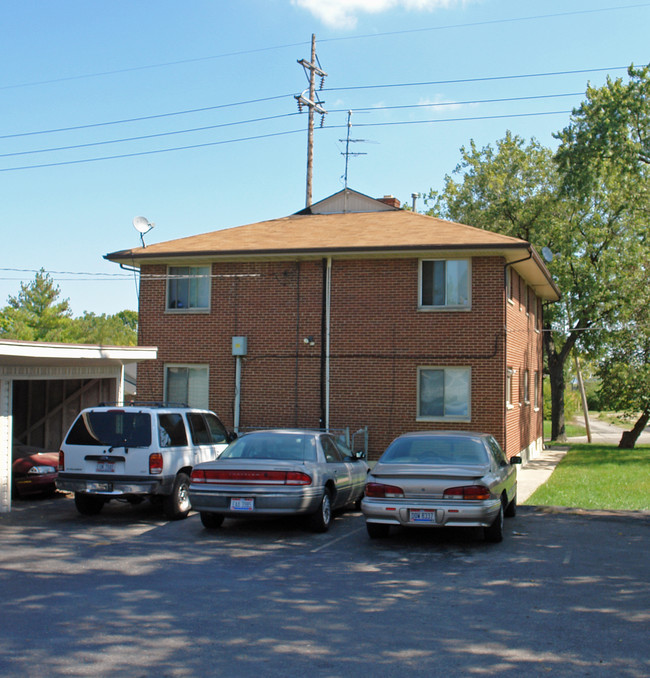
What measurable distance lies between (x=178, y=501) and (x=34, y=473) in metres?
3.19

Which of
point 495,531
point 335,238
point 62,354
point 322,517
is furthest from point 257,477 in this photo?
point 335,238

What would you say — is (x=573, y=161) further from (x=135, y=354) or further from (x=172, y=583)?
(x=172, y=583)

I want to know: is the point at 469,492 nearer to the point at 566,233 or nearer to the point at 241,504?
the point at 241,504

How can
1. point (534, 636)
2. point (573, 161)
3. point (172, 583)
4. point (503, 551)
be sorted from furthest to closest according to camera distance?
point (573, 161) < point (503, 551) < point (172, 583) < point (534, 636)

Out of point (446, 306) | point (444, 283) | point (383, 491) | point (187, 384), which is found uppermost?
point (444, 283)

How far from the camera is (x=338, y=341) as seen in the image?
60.6 feet

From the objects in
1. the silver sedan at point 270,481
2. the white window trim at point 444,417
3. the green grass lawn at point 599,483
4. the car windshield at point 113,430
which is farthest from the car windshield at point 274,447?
the white window trim at point 444,417

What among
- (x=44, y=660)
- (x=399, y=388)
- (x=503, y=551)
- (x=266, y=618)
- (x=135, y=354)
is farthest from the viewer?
(x=399, y=388)

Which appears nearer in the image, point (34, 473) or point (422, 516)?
point (422, 516)

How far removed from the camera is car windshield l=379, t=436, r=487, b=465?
412 inches

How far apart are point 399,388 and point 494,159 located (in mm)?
21941

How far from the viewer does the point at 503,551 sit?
977cm

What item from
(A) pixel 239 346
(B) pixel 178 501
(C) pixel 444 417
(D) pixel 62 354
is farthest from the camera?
(A) pixel 239 346

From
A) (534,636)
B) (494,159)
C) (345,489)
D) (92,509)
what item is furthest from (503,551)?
(494,159)
